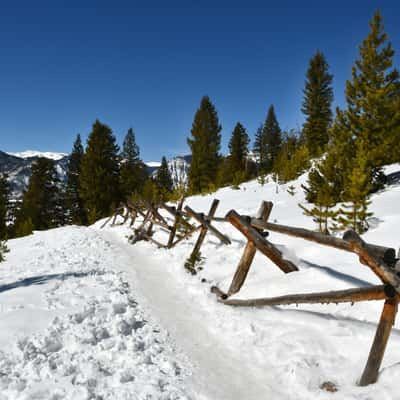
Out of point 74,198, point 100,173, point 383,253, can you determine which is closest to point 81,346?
point 383,253

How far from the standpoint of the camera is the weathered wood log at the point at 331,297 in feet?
8.87

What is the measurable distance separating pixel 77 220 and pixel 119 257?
Answer: 2943cm

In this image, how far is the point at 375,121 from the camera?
14867 millimetres

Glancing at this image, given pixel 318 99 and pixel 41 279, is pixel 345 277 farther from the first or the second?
pixel 318 99

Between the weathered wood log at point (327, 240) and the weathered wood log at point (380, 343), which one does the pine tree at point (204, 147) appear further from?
the weathered wood log at point (380, 343)

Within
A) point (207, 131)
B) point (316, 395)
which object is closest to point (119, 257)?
point (316, 395)

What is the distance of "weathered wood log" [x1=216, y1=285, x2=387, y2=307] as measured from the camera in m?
2.71

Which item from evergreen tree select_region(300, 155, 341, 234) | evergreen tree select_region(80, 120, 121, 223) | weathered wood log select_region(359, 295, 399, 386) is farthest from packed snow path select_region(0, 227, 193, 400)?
evergreen tree select_region(80, 120, 121, 223)

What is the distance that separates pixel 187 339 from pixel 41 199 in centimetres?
3592

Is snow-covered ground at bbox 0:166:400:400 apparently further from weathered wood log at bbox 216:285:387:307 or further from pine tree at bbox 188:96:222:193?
pine tree at bbox 188:96:222:193

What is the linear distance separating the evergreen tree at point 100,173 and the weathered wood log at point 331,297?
29581 mm

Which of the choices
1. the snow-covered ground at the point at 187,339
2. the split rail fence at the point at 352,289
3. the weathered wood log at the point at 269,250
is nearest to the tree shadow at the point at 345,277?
the snow-covered ground at the point at 187,339

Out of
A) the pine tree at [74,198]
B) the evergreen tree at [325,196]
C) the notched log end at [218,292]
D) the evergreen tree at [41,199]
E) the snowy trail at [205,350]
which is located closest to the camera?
the snowy trail at [205,350]

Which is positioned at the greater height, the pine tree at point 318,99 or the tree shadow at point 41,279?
the pine tree at point 318,99
